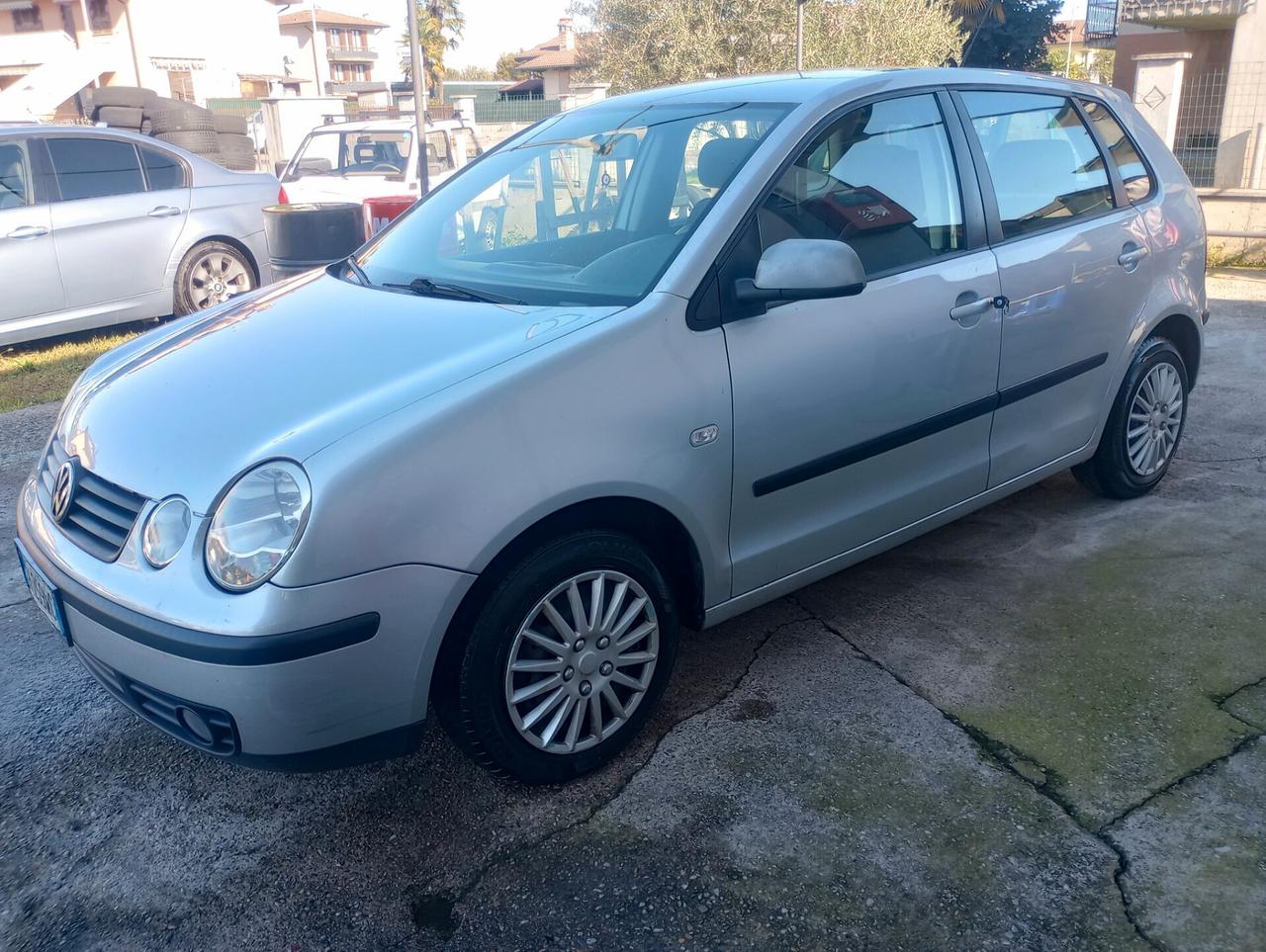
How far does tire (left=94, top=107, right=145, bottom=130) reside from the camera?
12.8m

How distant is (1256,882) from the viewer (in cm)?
239

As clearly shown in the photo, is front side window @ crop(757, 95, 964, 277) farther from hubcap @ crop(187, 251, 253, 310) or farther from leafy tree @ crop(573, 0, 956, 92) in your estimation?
leafy tree @ crop(573, 0, 956, 92)

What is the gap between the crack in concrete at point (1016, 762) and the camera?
2.33 metres

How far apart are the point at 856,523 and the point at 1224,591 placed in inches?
58.3

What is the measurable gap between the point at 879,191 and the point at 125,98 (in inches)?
534

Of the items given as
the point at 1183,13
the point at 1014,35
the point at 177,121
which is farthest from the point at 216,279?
the point at 1014,35

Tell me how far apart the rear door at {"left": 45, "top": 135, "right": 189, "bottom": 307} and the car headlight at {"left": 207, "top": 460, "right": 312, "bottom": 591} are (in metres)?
6.13

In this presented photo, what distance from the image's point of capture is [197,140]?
1312cm

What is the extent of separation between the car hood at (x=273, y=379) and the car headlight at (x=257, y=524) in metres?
0.05

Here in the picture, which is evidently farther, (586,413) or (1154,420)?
(1154,420)

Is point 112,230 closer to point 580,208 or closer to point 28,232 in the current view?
point 28,232

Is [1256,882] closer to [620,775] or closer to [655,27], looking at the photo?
[620,775]

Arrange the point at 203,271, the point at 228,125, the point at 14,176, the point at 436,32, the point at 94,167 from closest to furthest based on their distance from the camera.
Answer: the point at 14,176, the point at 94,167, the point at 203,271, the point at 228,125, the point at 436,32

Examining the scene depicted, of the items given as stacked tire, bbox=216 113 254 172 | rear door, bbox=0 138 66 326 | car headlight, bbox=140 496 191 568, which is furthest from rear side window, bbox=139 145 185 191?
car headlight, bbox=140 496 191 568
